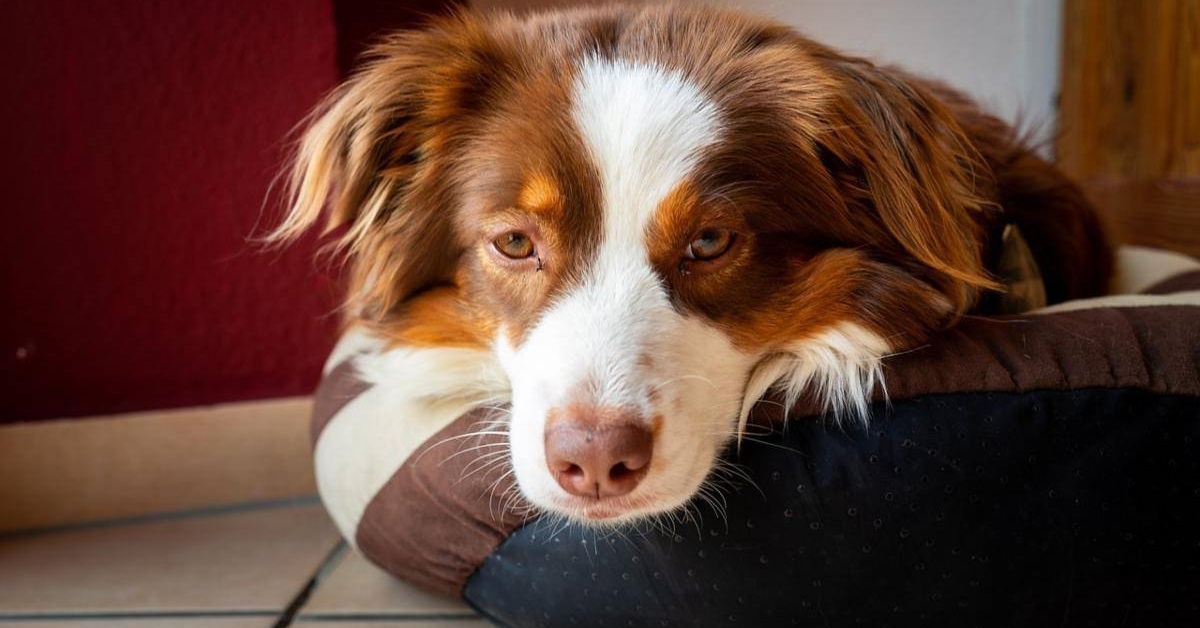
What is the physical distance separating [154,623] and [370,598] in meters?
Answer: 0.41

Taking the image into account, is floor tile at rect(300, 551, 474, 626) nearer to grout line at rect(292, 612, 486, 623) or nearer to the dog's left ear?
grout line at rect(292, 612, 486, 623)

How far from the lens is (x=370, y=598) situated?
186 cm

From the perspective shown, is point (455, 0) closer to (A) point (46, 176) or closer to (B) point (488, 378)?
(B) point (488, 378)

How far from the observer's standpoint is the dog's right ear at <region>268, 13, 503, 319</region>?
5.32ft

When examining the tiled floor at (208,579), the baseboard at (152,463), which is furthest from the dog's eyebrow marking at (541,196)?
the baseboard at (152,463)

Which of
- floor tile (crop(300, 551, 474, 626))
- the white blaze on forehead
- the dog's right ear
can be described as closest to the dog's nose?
the white blaze on forehead

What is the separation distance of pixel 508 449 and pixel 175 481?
4.33 ft

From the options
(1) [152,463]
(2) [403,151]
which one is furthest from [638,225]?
(1) [152,463]

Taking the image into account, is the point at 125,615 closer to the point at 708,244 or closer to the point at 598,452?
the point at 598,452

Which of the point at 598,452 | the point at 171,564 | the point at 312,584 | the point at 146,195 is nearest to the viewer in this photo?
the point at 598,452

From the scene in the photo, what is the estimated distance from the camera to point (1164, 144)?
3.09 m

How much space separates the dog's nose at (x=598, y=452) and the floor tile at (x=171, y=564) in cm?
93

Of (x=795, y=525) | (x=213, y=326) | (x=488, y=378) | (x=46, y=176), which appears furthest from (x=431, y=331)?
(x=46, y=176)

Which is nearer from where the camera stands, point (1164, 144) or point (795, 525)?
point (795, 525)
